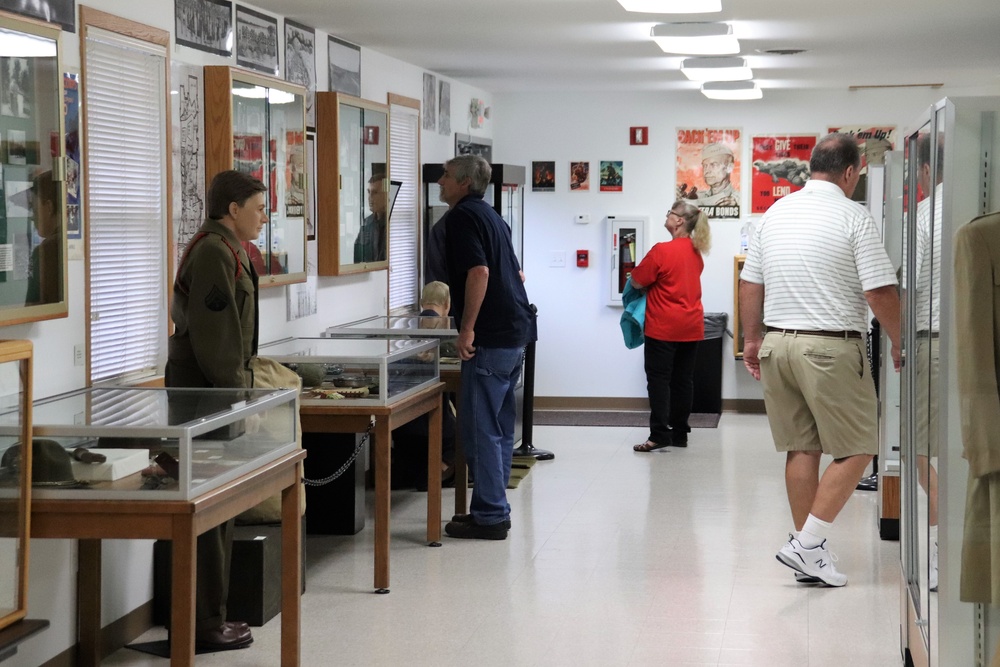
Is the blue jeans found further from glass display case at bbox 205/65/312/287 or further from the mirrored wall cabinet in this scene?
the mirrored wall cabinet

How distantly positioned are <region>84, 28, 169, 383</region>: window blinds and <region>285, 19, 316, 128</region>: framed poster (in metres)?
1.36

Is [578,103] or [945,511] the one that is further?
[578,103]

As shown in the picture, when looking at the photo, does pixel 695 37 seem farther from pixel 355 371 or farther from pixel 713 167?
pixel 713 167

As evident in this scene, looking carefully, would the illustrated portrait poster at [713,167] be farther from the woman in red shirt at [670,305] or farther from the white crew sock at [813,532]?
the white crew sock at [813,532]

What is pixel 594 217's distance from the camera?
1041 centimetres

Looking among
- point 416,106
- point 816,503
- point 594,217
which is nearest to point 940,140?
point 816,503

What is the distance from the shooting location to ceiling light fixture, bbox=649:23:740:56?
6.05 m

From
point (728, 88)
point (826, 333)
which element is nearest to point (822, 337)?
point (826, 333)

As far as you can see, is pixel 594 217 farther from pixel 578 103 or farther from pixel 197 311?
pixel 197 311

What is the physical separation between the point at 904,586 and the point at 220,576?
224 centimetres

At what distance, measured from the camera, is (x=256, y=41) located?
18.7 ft

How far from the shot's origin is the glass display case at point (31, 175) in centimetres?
366

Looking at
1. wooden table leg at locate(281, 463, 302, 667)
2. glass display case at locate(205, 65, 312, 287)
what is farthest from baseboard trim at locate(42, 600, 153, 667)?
glass display case at locate(205, 65, 312, 287)

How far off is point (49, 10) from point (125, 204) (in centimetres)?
78
